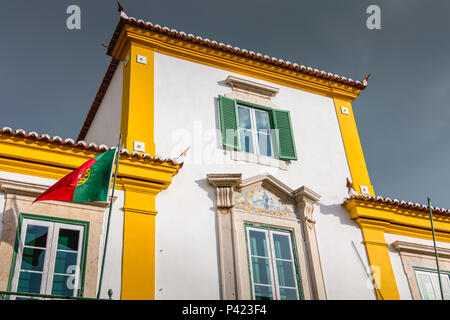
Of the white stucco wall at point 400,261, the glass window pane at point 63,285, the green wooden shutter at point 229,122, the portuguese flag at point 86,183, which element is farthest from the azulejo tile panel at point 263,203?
the glass window pane at point 63,285

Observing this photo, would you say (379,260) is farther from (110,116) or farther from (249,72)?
(110,116)

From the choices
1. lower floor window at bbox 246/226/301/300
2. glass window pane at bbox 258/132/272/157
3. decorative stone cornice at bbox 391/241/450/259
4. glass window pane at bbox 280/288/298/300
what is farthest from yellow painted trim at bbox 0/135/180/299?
decorative stone cornice at bbox 391/241/450/259

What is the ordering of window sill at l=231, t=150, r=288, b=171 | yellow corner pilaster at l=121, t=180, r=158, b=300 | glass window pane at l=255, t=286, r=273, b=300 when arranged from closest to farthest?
yellow corner pilaster at l=121, t=180, r=158, b=300
glass window pane at l=255, t=286, r=273, b=300
window sill at l=231, t=150, r=288, b=171

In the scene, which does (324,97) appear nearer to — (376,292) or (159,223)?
(376,292)

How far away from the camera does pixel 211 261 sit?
9047 millimetres

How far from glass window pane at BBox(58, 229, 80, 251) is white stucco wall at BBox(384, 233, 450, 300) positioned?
5.97 metres

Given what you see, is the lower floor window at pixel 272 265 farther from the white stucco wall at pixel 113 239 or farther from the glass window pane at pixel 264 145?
the white stucco wall at pixel 113 239

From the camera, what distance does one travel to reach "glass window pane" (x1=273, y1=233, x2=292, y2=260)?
381 inches

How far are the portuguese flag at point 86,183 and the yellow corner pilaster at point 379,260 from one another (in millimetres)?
5214

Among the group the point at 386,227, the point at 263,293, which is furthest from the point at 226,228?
the point at 386,227

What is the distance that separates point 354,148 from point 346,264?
328 cm

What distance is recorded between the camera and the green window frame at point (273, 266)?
912 centimetres

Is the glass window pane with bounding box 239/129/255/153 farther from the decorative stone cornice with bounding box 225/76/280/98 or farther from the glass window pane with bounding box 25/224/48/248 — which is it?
the glass window pane with bounding box 25/224/48/248
